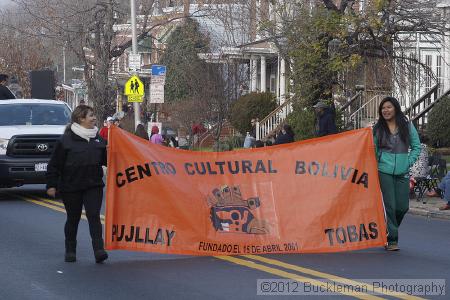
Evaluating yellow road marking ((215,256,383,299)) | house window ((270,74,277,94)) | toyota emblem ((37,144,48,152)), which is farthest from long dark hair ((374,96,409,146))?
house window ((270,74,277,94))

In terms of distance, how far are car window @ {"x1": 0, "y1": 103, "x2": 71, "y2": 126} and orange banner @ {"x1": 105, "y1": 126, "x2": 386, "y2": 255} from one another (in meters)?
9.32

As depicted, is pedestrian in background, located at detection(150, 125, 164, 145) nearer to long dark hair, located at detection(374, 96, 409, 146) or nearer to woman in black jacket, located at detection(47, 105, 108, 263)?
long dark hair, located at detection(374, 96, 409, 146)

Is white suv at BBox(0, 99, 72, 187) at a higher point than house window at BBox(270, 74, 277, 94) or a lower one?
lower

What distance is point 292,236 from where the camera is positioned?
1155cm

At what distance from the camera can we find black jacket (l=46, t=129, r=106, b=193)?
11039mm

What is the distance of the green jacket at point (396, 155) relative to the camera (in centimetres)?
1196

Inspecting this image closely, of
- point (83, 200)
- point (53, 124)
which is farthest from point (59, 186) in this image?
point (53, 124)

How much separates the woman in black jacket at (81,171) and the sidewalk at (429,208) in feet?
26.4

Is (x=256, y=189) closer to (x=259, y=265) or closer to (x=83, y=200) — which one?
(x=259, y=265)

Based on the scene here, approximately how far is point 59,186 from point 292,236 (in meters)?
2.66

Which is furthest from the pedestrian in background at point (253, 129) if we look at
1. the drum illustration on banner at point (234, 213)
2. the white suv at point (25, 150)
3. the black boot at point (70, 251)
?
the black boot at point (70, 251)

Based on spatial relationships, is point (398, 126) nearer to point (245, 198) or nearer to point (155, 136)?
point (245, 198)

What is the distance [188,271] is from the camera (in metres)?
10.7

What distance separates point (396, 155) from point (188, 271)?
2.97m
